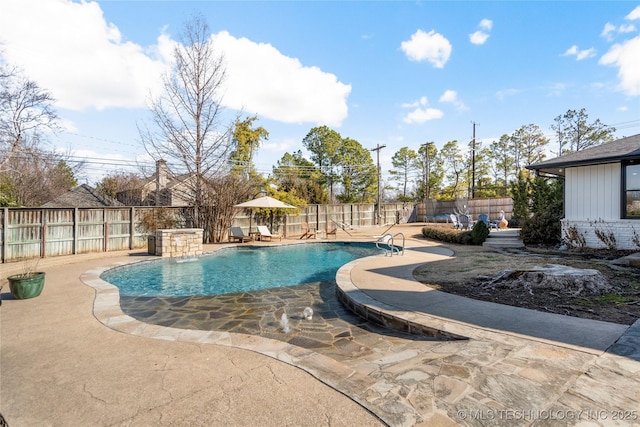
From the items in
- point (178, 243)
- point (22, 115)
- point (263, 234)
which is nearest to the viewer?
point (178, 243)

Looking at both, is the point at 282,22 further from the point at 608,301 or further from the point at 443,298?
the point at 608,301

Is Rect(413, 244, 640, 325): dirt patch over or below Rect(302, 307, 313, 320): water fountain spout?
over

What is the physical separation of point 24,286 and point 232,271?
4.39 m

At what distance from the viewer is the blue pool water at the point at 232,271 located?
22.6ft

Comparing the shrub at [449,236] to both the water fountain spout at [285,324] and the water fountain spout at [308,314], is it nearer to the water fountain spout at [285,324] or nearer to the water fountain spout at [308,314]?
the water fountain spout at [308,314]

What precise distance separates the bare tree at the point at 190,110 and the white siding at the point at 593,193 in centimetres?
1412

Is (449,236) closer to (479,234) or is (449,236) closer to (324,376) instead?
(479,234)

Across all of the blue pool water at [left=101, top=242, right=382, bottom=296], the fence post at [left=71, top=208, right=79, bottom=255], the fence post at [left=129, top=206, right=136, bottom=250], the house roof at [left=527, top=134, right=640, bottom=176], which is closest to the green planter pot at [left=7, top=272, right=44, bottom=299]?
the blue pool water at [left=101, top=242, right=382, bottom=296]

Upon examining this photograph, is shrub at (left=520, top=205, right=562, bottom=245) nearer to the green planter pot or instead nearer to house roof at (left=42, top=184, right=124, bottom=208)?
the green planter pot

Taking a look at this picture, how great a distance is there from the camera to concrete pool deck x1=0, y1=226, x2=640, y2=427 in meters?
2.04

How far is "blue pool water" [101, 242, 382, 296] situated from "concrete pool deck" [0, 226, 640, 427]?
2694 millimetres

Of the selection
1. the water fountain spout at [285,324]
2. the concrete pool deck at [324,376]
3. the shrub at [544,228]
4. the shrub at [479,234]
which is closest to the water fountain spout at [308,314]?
the water fountain spout at [285,324]

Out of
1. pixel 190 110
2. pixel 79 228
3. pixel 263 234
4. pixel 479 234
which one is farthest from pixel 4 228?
pixel 479 234

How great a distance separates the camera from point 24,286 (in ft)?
17.1
